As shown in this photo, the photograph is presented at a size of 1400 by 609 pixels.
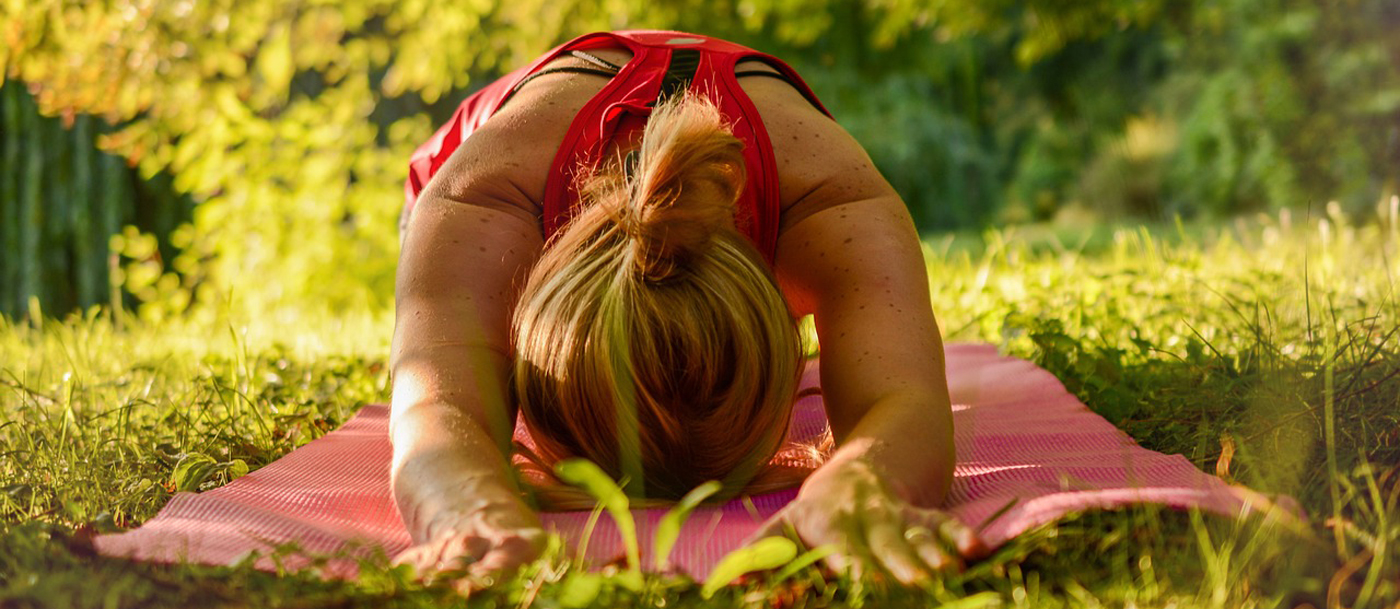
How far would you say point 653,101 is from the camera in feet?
7.84

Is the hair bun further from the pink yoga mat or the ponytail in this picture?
the pink yoga mat

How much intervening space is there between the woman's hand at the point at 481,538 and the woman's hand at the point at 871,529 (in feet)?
1.05

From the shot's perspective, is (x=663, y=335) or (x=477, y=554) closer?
(x=477, y=554)

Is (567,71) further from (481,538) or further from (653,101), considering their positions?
(481,538)

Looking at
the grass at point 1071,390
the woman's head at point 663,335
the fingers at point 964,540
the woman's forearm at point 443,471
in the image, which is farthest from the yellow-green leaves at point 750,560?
the woman's head at point 663,335

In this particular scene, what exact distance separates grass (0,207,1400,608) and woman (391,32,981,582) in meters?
0.15

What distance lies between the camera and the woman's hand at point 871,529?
55.5 inches

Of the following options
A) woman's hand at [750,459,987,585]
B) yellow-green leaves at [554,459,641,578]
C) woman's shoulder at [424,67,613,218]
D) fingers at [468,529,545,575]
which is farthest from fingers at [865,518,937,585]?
woman's shoulder at [424,67,613,218]

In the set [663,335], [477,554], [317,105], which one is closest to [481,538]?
[477,554]

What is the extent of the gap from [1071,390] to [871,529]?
173 cm

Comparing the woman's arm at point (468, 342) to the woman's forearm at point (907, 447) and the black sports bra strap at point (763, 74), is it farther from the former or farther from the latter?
the woman's forearm at point (907, 447)

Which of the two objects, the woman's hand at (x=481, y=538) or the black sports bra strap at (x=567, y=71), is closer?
the woman's hand at (x=481, y=538)

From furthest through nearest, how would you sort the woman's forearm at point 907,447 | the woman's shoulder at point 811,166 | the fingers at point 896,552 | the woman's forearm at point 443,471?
the woman's shoulder at point 811,166
the woman's forearm at point 907,447
the woman's forearm at point 443,471
the fingers at point 896,552

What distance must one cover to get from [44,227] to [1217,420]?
718cm
